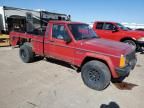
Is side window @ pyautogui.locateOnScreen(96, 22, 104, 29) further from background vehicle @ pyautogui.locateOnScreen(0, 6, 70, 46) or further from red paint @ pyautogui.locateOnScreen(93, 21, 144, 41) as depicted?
background vehicle @ pyautogui.locateOnScreen(0, 6, 70, 46)

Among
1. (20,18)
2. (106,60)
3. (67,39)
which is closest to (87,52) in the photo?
(106,60)

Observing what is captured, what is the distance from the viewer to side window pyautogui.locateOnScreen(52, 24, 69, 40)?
5.32m

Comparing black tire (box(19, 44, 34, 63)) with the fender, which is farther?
black tire (box(19, 44, 34, 63))

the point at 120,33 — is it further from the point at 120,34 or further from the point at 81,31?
the point at 81,31

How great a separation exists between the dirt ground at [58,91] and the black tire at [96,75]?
0.17 metres

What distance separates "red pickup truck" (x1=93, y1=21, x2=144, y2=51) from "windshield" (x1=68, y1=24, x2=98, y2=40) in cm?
458

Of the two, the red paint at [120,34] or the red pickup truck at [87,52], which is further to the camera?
the red paint at [120,34]

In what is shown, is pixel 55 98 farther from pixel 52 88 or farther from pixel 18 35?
pixel 18 35

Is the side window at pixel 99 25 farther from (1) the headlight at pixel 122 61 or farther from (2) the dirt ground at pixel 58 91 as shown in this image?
(1) the headlight at pixel 122 61

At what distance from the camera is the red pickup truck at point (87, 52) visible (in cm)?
432

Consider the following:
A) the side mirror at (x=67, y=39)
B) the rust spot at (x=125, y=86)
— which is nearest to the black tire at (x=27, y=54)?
the side mirror at (x=67, y=39)

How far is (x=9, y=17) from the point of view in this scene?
17.7 m

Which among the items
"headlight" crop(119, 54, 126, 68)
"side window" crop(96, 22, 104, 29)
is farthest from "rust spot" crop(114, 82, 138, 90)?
"side window" crop(96, 22, 104, 29)

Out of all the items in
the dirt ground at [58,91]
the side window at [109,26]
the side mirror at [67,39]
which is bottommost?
the dirt ground at [58,91]
